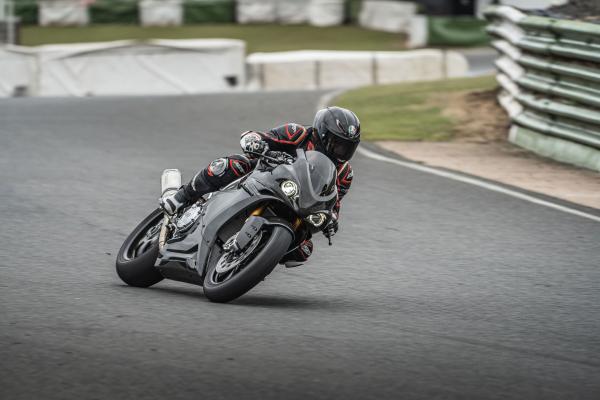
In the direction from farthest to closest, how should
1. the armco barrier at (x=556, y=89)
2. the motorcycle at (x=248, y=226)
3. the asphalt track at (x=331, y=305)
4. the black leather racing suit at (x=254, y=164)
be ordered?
the armco barrier at (x=556, y=89), the black leather racing suit at (x=254, y=164), the motorcycle at (x=248, y=226), the asphalt track at (x=331, y=305)

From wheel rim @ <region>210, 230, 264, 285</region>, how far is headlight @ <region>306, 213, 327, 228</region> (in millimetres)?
304

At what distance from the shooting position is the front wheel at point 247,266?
658 cm

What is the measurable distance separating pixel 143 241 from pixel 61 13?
32.3m

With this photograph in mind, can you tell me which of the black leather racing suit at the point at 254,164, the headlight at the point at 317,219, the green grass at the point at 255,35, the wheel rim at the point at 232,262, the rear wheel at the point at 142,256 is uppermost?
the black leather racing suit at the point at 254,164

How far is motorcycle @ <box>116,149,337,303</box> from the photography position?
22.0ft

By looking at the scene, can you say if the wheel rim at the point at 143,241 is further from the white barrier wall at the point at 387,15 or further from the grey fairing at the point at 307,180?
the white barrier wall at the point at 387,15

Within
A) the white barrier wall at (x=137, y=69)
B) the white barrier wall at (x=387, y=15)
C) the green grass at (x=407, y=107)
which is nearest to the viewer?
the green grass at (x=407, y=107)

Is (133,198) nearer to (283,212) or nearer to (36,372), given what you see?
(283,212)

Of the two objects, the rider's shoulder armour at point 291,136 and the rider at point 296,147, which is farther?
the rider's shoulder armour at point 291,136

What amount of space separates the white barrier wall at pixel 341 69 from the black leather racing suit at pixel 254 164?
15166mm

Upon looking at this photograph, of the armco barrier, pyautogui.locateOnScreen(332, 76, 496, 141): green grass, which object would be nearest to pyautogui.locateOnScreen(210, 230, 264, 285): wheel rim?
the armco barrier

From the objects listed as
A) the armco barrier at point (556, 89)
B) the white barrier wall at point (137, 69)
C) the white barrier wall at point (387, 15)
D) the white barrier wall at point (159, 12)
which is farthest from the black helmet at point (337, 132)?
the white barrier wall at point (159, 12)

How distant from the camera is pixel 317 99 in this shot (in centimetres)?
1905

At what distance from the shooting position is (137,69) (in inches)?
845
